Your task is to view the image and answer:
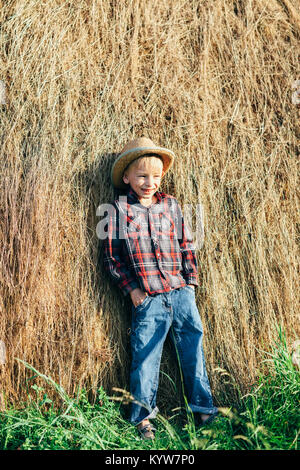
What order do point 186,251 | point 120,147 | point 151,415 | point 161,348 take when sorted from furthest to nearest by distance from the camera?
1. point 120,147
2. point 186,251
3. point 161,348
4. point 151,415

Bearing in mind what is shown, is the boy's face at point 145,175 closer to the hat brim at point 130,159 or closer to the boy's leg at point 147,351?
the hat brim at point 130,159

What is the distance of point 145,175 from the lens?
2.79m

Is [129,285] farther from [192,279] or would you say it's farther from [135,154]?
[135,154]

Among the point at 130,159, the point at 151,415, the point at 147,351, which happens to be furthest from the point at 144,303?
the point at 130,159

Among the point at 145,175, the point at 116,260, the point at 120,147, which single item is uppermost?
the point at 120,147

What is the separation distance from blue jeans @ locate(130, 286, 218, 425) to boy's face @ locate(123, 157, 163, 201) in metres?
0.75

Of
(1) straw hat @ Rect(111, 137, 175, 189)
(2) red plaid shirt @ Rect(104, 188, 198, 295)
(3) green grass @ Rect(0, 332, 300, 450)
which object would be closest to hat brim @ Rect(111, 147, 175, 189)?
(1) straw hat @ Rect(111, 137, 175, 189)

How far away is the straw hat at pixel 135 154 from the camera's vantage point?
2740mm

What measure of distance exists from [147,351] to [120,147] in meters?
1.56

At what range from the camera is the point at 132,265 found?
2738 mm

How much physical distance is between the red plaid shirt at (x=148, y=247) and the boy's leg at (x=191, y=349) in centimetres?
13

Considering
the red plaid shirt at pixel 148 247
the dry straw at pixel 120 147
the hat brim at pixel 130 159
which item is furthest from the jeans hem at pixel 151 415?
A: the hat brim at pixel 130 159

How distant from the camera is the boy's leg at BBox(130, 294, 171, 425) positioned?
8.64 feet

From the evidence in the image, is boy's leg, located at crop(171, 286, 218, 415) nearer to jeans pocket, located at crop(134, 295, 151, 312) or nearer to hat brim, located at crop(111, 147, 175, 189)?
jeans pocket, located at crop(134, 295, 151, 312)
